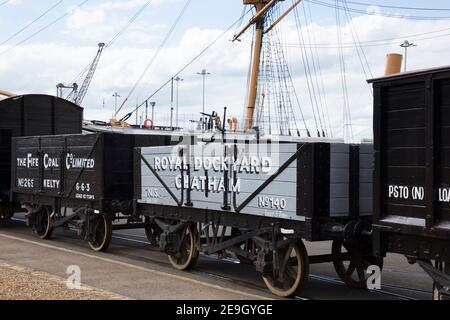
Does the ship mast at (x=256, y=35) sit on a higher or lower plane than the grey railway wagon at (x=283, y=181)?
higher

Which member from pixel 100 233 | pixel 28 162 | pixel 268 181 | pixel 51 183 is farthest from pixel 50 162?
pixel 268 181

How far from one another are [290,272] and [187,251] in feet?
8.22

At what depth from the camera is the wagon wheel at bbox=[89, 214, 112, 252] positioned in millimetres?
12234

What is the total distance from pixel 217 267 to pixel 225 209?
7.32ft

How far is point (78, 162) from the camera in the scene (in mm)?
12930

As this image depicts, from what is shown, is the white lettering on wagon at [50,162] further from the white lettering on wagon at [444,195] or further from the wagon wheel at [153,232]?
the white lettering on wagon at [444,195]

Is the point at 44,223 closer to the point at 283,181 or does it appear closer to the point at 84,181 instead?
the point at 84,181

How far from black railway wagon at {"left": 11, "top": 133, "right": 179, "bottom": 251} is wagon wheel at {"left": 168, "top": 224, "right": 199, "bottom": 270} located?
1.97 m

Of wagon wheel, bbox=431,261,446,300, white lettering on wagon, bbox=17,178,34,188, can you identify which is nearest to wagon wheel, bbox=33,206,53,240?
white lettering on wagon, bbox=17,178,34,188

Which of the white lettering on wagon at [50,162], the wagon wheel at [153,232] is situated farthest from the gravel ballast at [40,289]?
the white lettering on wagon at [50,162]

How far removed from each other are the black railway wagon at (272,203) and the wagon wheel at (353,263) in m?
0.02

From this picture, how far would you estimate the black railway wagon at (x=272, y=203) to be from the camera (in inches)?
299

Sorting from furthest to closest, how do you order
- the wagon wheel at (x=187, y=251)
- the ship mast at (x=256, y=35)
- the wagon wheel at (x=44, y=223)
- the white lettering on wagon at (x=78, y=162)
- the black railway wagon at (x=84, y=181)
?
the ship mast at (x=256, y=35)
the wagon wheel at (x=44, y=223)
the white lettering on wagon at (x=78, y=162)
the black railway wagon at (x=84, y=181)
the wagon wheel at (x=187, y=251)

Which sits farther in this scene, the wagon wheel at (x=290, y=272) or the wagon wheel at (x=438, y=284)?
the wagon wheel at (x=290, y=272)
